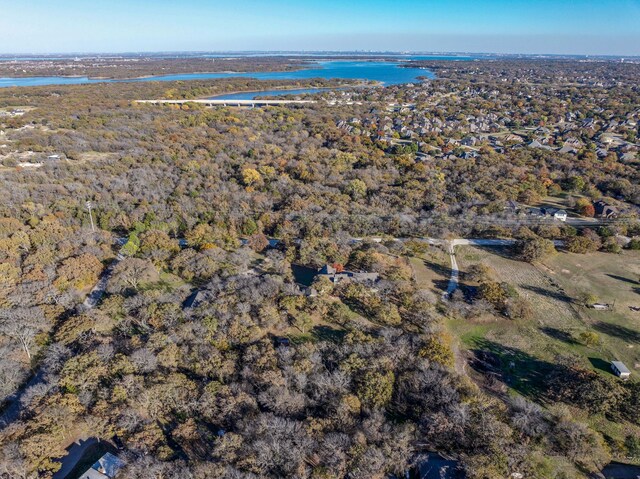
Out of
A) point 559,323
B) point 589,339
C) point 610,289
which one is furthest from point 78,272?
point 610,289

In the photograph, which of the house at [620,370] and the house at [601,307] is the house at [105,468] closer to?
the house at [620,370]

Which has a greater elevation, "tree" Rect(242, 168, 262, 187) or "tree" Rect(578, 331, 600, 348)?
"tree" Rect(242, 168, 262, 187)

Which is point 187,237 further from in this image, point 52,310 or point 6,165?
point 6,165

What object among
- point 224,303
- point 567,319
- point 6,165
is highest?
point 6,165

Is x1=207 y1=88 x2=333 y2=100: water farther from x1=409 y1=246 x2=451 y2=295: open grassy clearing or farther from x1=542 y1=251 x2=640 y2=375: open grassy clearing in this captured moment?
x1=542 y1=251 x2=640 y2=375: open grassy clearing

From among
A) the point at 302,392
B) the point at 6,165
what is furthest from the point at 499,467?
the point at 6,165

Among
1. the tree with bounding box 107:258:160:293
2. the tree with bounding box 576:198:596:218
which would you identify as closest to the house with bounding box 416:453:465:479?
the tree with bounding box 107:258:160:293

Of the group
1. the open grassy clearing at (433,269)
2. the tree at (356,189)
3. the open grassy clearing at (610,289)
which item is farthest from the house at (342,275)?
the tree at (356,189)
